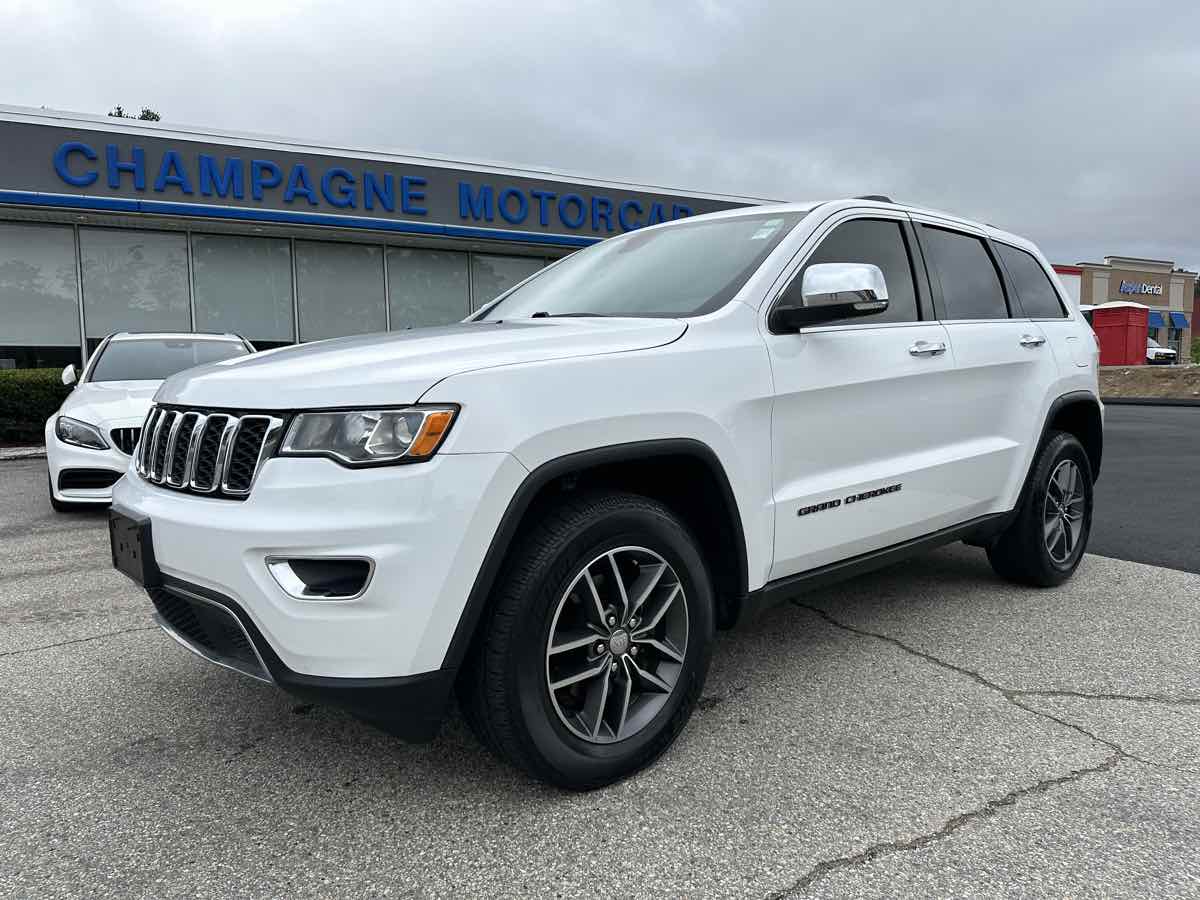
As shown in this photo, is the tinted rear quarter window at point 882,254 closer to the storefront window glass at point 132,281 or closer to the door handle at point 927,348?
the door handle at point 927,348

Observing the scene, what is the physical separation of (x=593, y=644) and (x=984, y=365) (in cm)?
231

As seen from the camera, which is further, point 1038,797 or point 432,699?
point 1038,797

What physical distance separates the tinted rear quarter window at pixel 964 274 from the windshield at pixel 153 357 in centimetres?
567

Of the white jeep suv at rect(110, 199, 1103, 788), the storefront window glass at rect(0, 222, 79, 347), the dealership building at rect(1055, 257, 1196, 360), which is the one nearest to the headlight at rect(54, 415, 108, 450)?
the white jeep suv at rect(110, 199, 1103, 788)

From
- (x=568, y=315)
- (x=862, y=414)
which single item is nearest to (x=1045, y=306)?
(x=862, y=414)

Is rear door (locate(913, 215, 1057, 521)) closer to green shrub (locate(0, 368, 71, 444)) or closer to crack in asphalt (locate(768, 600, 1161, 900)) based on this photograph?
crack in asphalt (locate(768, 600, 1161, 900))

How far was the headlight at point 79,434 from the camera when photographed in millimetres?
6359

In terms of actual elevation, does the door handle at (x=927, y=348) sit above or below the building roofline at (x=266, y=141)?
below

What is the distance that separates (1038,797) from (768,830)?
779 millimetres

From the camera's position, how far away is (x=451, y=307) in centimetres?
1664

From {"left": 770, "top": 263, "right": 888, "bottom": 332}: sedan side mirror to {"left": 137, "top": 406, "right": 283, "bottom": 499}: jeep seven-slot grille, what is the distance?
160cm

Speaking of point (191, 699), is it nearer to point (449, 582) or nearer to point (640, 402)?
point (449, 582)

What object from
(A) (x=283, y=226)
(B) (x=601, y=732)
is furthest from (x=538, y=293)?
(A) (x=283, y=226)

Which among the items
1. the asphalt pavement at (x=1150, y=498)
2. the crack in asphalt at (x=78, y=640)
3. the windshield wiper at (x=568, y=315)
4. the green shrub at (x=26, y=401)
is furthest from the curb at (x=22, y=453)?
the asphalt pavement at (x=1150, y=498)
